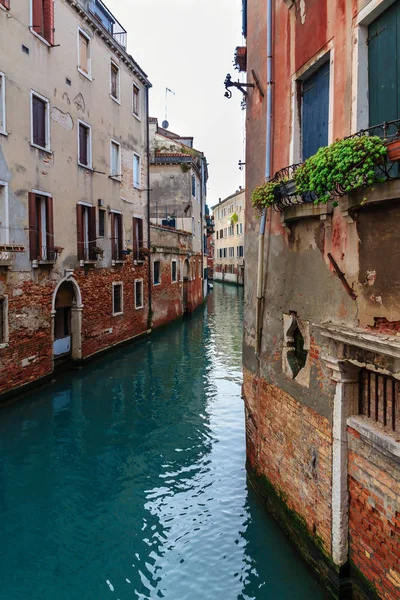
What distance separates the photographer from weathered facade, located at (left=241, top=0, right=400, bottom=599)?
11.6 feet

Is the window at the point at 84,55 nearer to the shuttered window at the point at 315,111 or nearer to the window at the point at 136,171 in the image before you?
the window at the point at 136,171

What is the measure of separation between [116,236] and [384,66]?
13.4 meters

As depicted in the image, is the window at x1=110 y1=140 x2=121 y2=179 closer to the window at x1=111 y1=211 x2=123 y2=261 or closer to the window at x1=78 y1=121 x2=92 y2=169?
the window at x1=111 y1=211 x2=123 y2=261

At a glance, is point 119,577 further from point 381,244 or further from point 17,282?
point 17,282

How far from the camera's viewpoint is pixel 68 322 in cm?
1359

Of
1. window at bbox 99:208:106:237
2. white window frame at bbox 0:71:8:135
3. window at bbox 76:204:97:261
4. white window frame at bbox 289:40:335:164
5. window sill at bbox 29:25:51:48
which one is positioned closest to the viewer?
white window frame at bbox 289:40:335:164

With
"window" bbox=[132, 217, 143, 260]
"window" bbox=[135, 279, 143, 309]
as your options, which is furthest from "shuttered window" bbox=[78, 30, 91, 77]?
"window" bbox=[135, 279, 143, 309]

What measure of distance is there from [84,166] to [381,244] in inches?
458

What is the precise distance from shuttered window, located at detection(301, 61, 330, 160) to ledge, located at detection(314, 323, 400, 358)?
1726mm

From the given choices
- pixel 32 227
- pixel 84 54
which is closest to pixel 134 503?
pixel 32 227

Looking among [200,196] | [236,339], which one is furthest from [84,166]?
[200,196]

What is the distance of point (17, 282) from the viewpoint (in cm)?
1060

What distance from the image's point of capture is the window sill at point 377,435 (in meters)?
3.43

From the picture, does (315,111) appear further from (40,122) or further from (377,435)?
(40,122)
